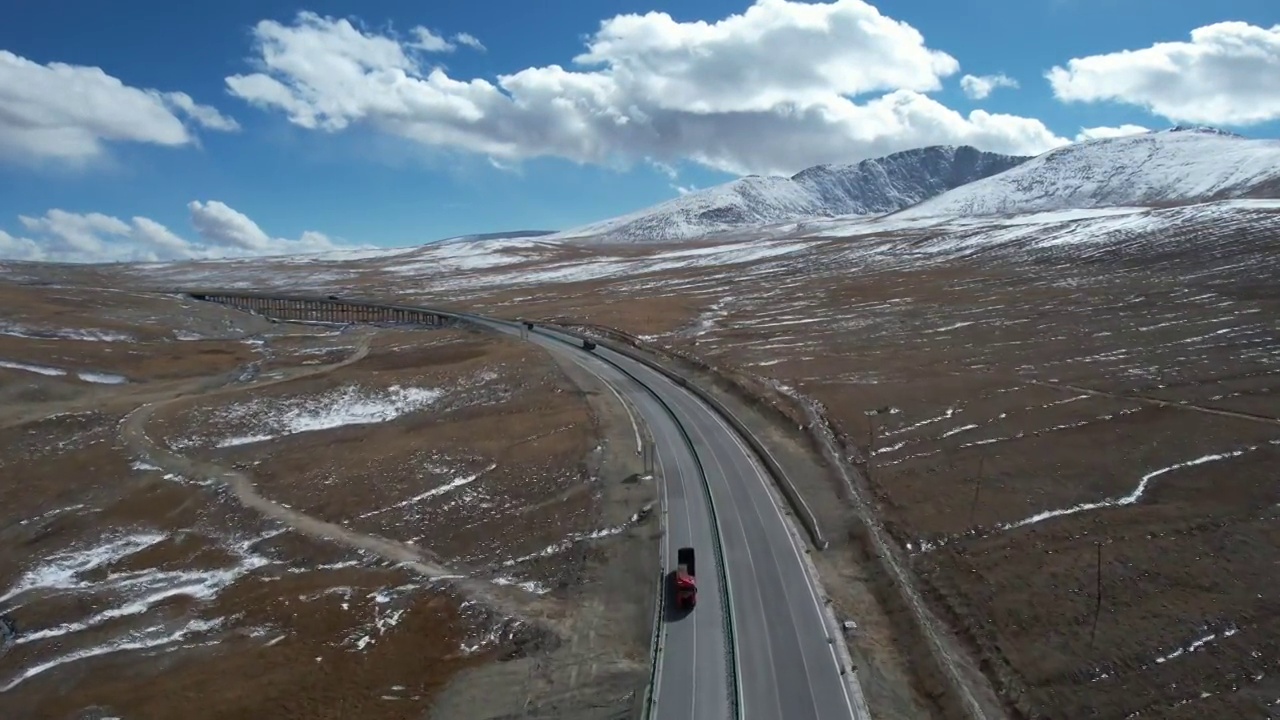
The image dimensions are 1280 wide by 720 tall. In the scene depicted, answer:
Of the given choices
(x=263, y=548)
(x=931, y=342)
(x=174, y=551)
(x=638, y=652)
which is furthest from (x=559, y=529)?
(x=931, y=342)

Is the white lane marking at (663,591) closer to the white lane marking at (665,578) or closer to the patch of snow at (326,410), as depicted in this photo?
the white lane marking at (665,578)

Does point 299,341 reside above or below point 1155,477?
above

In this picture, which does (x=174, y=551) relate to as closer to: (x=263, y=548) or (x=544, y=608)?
(x=263, y=548)

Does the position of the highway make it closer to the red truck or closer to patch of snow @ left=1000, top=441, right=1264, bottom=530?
the red truck

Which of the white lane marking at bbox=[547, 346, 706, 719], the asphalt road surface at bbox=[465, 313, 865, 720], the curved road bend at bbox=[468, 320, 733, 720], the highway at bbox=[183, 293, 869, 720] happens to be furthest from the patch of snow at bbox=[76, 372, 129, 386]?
the asphalt road surface at bbox=[465, 313, 865, 720]

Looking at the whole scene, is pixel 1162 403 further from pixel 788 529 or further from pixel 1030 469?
pixel 788 529

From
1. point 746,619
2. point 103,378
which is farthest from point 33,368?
point 746,619

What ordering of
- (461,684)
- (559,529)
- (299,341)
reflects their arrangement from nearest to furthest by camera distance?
(461,684)
(559,529)
(299,341)
